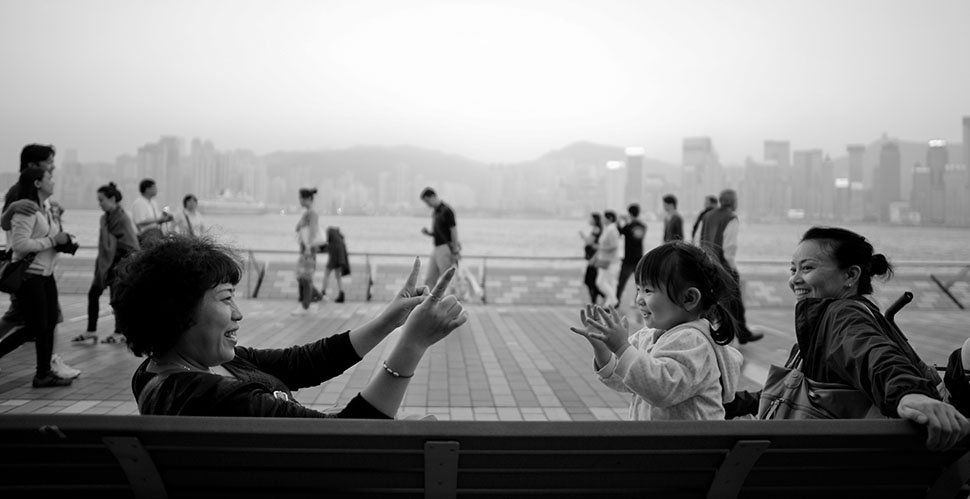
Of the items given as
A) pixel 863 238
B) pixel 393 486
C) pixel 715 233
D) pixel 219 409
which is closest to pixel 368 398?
pixel 393 486

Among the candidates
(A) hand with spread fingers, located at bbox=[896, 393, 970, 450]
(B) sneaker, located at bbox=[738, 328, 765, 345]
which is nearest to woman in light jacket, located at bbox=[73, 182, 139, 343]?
(B) sneaker, located at bbox=[738, 328, 765, 345]

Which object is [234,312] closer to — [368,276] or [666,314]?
[666,314]

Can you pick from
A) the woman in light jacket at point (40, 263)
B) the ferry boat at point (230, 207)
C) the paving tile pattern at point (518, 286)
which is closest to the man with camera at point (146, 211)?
the woman in light jacket at point (40, 263)

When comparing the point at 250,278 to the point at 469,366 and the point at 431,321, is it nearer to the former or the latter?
the point at 469,366

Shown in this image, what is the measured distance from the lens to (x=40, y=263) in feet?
16.8

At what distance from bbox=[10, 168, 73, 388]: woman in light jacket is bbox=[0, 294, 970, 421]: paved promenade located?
0.93ft

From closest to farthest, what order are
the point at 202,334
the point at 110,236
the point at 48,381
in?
the point at 202,334 → the point at 48,381 → the point at 110,236

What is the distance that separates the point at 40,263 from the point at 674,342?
504 centimetres

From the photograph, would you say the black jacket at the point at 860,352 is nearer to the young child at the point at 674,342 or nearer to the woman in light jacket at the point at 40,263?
the young child at the point at 674,342

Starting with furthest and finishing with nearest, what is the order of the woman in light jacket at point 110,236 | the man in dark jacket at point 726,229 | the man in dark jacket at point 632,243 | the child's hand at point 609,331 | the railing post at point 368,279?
the railing post at point 368,279, the man in dark jacket at point 632,243, the man in dark jacket at point 726,229, the woman in light jacket at point 110,236, the child's hand at point 609,331

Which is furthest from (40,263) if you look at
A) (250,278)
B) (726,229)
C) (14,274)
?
(250,278)

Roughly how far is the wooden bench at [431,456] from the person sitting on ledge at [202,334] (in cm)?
16

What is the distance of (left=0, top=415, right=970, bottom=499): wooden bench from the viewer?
54.2 inches

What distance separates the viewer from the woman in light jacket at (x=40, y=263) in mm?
5020
